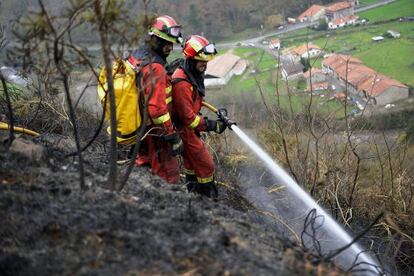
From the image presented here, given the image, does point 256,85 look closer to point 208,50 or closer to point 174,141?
point 208,50

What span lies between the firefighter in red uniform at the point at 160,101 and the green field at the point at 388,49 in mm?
15937

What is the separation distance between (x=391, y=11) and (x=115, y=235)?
1489 inches

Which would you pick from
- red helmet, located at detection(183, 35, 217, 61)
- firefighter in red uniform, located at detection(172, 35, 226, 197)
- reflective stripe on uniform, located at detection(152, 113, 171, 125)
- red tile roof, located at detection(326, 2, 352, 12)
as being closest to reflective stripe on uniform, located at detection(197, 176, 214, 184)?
firefighter in red uniform, located at detection(172, 35, 226, 197)

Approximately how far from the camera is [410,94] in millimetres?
22172

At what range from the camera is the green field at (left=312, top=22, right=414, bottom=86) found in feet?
74.8

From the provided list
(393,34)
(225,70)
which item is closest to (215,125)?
(225,70)

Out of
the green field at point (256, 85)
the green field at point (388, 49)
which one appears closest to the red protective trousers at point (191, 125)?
the green field at point (256, 85)

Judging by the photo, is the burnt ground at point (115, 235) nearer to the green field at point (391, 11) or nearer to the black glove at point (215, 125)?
the black glove at point (215, 125)

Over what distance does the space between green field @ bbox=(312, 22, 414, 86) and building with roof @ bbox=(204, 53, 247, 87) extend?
197 inches

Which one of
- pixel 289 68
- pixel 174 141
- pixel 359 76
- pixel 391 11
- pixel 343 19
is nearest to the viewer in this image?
pixel 174 141

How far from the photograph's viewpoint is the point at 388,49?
73.5ft

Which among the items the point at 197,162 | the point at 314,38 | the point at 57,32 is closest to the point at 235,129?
the point at 197,162

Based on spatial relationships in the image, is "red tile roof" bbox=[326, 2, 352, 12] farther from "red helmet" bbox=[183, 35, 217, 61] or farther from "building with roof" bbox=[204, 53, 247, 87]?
"red helmet" bbox=[183, 35, 217, 61]

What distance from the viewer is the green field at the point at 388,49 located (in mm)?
22812
